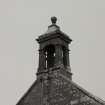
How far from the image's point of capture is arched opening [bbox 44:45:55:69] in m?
19.0

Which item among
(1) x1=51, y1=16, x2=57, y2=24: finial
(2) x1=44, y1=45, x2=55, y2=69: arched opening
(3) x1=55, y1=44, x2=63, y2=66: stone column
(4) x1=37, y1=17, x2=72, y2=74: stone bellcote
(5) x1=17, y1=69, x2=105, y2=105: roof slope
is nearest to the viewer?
(5) x1=17, y1=69, x2=105, y2=105: roof slope

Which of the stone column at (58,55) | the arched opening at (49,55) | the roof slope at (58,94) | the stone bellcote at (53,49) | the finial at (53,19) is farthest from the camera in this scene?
the finial at (53,19)

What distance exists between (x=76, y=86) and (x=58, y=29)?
385 cm

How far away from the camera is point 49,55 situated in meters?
19.4

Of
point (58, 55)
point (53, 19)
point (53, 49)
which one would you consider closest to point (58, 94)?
point (58, 55)

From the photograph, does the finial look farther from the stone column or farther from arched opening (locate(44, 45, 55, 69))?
the stone column

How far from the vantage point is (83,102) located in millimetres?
15609

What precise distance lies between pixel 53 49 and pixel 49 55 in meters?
0.40

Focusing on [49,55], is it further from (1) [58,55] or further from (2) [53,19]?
(2) [53,19]

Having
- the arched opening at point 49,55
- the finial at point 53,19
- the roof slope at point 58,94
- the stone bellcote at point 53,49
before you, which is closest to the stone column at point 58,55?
the stone bellcote at point 53,49

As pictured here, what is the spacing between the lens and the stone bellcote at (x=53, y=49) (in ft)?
60.2

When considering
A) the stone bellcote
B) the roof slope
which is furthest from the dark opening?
the roof slope

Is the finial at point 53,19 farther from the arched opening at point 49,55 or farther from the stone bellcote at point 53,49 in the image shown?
the arched opening at point 49,55

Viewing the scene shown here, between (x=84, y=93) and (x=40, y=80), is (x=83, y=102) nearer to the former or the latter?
(x=84, y=93)
